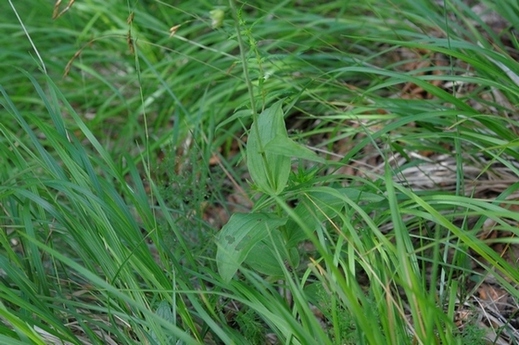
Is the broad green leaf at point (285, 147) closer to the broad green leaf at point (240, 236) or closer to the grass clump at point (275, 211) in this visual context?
the grass clump at point (275, 211)

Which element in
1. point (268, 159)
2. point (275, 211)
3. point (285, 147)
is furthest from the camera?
point (275, 211)

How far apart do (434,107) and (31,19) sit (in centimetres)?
210

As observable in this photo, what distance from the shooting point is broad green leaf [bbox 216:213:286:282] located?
1.53 meters

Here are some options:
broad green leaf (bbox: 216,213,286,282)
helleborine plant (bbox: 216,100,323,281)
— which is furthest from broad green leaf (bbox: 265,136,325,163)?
broad green leaf (bbox: 216,213,286,282)

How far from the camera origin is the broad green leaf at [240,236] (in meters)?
1.53

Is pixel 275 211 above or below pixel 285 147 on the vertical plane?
below

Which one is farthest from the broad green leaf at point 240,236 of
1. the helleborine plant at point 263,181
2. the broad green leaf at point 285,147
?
the broad green leaf at point 285,147

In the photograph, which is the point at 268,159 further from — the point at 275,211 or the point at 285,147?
the point at 275,211

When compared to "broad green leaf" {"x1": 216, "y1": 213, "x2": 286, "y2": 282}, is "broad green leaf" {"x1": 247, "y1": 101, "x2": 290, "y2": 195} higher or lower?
higher

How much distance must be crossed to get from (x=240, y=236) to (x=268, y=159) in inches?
7.8

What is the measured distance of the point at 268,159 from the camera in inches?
65.1

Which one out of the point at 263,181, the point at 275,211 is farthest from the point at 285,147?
the point at 275,211

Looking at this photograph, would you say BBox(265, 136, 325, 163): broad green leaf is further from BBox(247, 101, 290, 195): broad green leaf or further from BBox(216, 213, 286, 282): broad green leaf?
BBox(216, 213, 286, 282): broad green leaf

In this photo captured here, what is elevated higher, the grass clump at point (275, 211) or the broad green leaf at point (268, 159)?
the broad green leaf at point (268, 159)
